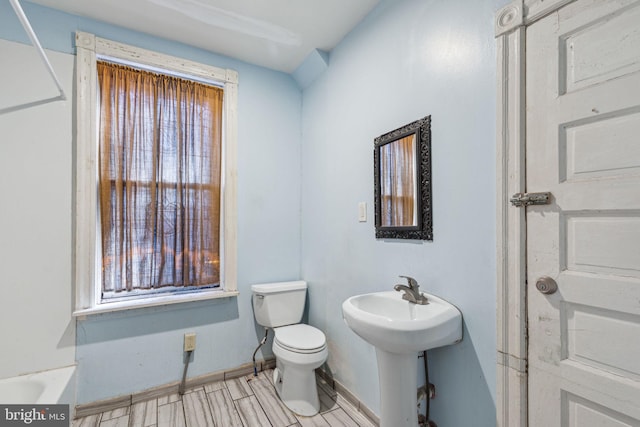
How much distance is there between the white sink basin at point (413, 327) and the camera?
117 cm

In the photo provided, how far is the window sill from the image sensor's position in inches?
72.9

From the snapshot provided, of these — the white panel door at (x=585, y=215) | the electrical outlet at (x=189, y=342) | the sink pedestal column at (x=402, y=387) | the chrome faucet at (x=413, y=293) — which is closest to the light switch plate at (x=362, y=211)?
the chrome faucet at (x=413, y=293)

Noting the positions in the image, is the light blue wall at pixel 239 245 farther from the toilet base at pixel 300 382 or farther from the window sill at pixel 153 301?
the toilet base at pixel 300 382

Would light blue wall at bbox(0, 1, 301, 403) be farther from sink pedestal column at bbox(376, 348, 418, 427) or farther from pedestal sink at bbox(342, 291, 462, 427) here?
sink pedestal column at bbox(376, 348, 418, 427)

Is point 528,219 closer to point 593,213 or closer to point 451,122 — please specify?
point 593,213

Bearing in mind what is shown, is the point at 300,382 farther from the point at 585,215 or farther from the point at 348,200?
the point at 585,215

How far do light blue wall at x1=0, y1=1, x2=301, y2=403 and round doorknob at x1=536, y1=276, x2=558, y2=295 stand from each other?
1840mm

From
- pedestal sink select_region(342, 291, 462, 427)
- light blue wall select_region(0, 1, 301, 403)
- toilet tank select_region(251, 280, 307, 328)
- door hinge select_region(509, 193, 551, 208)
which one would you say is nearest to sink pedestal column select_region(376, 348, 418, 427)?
pedestal sink select_region(342, 291, 462, 427)

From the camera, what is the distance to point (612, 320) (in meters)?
0.89

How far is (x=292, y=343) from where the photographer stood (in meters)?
1.93

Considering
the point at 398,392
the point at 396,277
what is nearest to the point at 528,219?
the point at 396,277

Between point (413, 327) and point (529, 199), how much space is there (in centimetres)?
63

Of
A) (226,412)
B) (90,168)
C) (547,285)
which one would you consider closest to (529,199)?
(547,285)

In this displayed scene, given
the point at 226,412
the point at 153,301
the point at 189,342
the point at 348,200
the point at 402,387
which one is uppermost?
the point at 348,200
